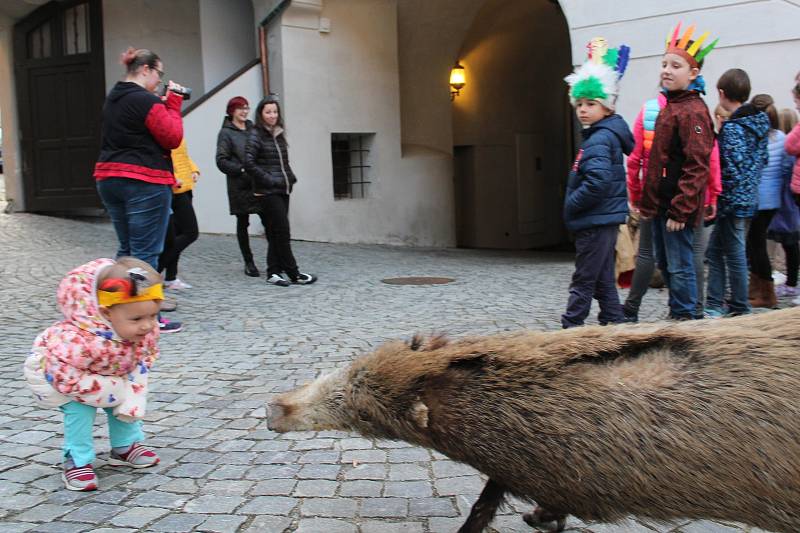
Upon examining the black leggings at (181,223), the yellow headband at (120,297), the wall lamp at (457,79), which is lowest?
the yellow headband at (120,297)

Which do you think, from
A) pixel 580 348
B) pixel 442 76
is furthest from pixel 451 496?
pixel 442 76

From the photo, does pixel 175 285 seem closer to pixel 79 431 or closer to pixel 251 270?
pixel 251 270

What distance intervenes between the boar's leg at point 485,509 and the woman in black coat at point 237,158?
6319 mm

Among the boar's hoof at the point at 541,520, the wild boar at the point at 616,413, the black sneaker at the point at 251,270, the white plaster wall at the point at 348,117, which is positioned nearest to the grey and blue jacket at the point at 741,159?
the boar's hoof at the point at 541,520

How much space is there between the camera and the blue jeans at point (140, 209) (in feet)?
19.1

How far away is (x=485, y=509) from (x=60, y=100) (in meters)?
12.9

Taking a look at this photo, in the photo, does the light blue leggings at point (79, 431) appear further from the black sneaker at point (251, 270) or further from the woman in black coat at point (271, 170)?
the black sneaker at point (251, 270)

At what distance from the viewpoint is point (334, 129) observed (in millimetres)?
13000

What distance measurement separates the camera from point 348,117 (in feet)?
43.4

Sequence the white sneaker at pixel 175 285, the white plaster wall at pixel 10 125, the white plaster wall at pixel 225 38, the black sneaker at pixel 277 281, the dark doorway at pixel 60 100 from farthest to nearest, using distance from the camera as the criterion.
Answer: the white plaster wall at pixel 10 125 < the white plaster wall at pixel 225 38 < the dark doorway at pixel 60 100 < the black sneaker at pixel 277 281 < the white sneaker at pixel 175 285

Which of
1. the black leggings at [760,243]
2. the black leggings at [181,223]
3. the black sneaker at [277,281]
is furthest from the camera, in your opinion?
the black sneaker at [277,281]

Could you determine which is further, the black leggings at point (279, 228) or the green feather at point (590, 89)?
the black leggings at point (279, 228)

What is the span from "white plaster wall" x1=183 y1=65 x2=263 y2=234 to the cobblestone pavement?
294 cm

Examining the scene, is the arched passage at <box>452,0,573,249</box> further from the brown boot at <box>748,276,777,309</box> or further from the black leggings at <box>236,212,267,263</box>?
the brown boot at <box>748,276,777,309</box>
